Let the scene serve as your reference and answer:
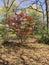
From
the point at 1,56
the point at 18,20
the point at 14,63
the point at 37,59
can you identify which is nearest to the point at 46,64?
the point at 37,59

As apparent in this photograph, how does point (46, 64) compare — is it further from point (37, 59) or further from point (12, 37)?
point (12, 37)

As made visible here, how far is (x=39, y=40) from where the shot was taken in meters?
Answer: 15.3

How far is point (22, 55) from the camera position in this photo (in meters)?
10.9

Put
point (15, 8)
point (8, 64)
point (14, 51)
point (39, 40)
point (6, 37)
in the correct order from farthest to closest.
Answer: point (15, 8)
point (39, 40)
point (6, 37)
point (14, 51)
point (8, 64)

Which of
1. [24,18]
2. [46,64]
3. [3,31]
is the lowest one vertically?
[46,64]

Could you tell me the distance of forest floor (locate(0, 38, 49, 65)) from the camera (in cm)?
991

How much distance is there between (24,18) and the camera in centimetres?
1303

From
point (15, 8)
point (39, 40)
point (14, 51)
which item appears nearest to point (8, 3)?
point (15, 8)

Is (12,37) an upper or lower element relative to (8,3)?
lower

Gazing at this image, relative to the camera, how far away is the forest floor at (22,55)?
9914mm

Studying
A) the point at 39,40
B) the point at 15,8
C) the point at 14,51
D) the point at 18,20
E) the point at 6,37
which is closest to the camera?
the point at 14,51

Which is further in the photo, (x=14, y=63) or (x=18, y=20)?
(x=18, y=20)

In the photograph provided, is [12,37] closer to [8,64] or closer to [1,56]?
[1,56]

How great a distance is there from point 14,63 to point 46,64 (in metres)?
1.52
